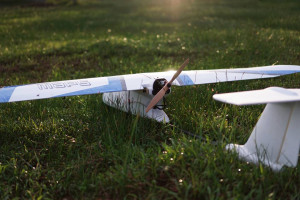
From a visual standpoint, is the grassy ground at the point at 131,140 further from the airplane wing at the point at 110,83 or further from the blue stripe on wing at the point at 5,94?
the blue stripe on wing at the point at 5,94

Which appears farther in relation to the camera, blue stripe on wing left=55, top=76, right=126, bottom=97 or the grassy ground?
blue stripe on wing left=55, top=76, right=126, bottom=97

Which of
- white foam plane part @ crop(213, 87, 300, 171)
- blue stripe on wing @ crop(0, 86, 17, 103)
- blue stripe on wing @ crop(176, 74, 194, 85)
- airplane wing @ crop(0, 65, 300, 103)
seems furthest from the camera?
blue stripe on wing @ crop(176, 74, 194, 85)

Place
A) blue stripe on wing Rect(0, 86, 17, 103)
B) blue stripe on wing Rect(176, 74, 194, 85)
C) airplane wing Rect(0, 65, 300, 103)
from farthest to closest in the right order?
blue stripe on wing Rect(176, 74, 194, 85), airplane wing Rect(0, 65, 300, 103), blue stripe on wing Rect(0, 86, 17, 103)

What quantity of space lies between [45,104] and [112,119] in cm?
187

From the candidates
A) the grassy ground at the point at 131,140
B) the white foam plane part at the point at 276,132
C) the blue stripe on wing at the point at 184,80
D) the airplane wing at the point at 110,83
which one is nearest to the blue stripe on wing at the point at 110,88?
the airplane wing at the point at 110,83

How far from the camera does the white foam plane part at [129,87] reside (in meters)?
4.39

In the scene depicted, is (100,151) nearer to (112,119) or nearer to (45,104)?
(112,119)

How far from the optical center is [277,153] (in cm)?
328

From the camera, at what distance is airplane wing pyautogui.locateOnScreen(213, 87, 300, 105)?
9.01 feet

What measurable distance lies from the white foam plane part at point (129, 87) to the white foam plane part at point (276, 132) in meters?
1.52

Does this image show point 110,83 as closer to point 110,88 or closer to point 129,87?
point 110,88

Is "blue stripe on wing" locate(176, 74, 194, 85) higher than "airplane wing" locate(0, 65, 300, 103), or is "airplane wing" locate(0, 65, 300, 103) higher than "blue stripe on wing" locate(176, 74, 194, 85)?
"airplane wing" locate(0, 65, 300, 103)

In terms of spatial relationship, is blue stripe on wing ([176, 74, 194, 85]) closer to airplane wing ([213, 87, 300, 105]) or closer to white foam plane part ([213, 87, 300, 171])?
white foam plane part ([213, 87, 300, 171])

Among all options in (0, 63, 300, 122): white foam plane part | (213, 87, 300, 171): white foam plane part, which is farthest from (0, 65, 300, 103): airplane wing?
(213, 87, 300, 171): white foam plane part
